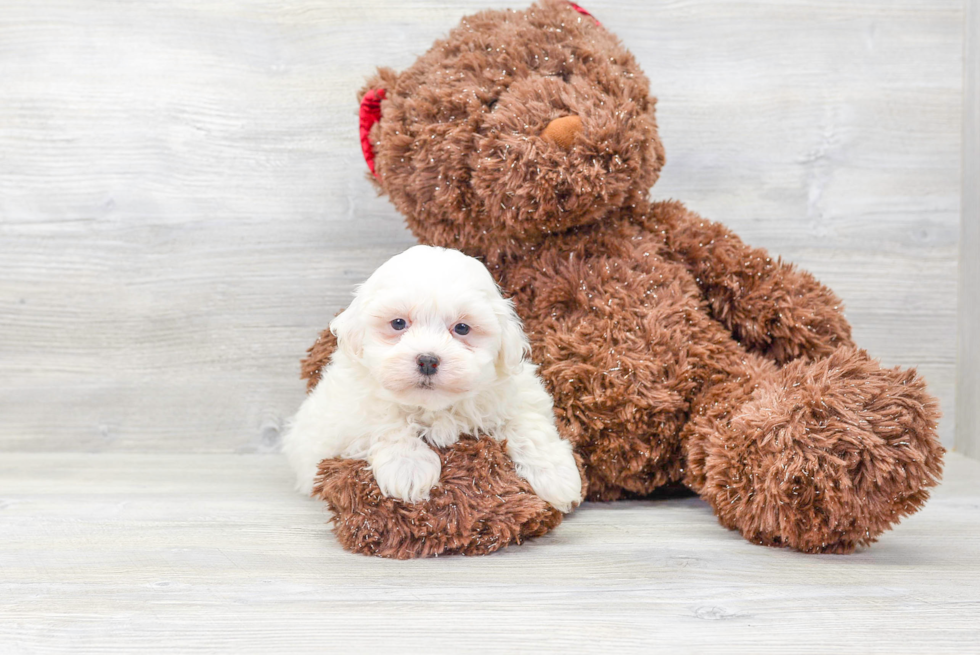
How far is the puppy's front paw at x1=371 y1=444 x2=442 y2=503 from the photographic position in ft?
3.37

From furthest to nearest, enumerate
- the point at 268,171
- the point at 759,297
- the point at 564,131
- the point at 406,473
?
the point at 268,171 < the point at 759,297 < the point at 564,131 < the point at 406,473

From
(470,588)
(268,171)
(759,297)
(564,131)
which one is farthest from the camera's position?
(268,171)

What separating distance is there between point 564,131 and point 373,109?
1.14ft

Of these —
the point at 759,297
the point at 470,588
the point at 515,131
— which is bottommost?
the point at 470,588

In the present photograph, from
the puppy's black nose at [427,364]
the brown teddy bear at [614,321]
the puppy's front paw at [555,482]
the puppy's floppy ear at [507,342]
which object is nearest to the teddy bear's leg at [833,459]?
the brown teddy bear at [614,321]

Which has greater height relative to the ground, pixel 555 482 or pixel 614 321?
pixel 614 321

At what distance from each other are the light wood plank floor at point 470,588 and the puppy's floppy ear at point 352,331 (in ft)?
0.80

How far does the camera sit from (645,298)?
1277mm

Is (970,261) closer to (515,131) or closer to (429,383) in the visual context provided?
(515,131)

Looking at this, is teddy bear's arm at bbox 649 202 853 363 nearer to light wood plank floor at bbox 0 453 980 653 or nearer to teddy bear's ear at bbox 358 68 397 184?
light wood plank floor at bbox 0 453 980 653

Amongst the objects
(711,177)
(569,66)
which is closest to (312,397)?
(569,66)

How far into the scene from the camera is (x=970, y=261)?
166 centimetres

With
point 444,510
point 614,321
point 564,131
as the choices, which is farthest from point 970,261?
point 444,510

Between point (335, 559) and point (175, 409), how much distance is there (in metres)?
0.78
